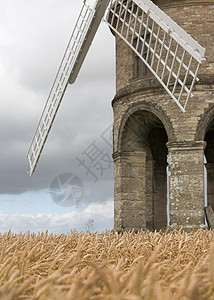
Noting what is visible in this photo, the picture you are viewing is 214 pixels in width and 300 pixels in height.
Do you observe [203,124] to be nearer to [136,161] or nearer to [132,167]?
[136,161]

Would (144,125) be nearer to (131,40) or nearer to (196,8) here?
(131,40)

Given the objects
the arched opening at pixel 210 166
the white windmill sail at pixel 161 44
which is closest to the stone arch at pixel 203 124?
the white windmill sail at pixel 161 44

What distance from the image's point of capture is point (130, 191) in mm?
15617

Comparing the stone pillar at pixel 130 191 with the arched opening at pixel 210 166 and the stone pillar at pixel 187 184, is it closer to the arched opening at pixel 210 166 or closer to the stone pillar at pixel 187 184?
the stone pillar at pixel 187 184

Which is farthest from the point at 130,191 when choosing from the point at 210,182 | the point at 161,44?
the point at 161,44

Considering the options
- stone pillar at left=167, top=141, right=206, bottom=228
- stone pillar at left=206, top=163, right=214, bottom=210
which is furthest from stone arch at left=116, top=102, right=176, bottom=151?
stone pillar at left=206, top=163, right=214, bottom=210

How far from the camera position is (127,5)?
598 inches

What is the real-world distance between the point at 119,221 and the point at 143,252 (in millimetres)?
10888

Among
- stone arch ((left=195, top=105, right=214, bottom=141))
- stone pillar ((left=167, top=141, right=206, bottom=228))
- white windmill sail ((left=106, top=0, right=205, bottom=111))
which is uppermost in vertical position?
white windmill sail ((left=106, top=0, right=205, bottom=111))

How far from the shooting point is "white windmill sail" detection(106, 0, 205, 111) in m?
12.7

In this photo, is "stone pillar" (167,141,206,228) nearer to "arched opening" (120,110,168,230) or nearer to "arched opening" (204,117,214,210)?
"arched opening" (120,110,168,230)

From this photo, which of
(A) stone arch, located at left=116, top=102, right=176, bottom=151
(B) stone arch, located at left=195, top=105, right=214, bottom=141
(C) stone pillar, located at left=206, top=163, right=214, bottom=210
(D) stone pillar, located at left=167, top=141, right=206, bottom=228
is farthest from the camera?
(C) stone pillar, located at left=206, top=163, right=214, bottom=210

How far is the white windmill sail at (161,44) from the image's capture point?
41.7 ft

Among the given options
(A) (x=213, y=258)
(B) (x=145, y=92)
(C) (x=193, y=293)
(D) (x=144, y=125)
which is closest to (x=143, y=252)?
(A) (x=213, y=258)
